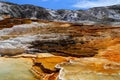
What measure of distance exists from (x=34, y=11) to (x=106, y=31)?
43.4ft

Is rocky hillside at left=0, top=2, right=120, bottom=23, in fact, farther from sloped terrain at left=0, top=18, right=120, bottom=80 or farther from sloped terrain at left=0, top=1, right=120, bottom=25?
sloped terrain at left=0, top=18, right=120, bottom=80

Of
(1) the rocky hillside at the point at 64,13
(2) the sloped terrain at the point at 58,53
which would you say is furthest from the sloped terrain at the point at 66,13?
(2) the sloped terrain at the point at 58,53

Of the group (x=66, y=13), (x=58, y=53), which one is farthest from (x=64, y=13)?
(x=58, y=53)

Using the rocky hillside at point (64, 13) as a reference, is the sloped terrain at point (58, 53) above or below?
below

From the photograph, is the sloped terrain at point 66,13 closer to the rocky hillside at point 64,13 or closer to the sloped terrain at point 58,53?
the rocky hillside at point 64,13

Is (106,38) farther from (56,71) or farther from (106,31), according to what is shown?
(56,71)

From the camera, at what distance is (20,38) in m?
15.4

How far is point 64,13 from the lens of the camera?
1214 inches

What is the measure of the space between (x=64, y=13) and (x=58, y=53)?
17949mm

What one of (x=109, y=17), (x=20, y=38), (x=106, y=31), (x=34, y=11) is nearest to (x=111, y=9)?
(x=109, y=17)

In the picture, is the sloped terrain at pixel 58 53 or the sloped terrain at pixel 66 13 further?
the sloped terrain at pixel 66 13

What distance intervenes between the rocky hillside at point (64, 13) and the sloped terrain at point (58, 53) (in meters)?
8.17

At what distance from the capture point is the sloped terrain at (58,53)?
388 inches

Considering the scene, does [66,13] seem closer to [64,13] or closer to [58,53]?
[64,13]
